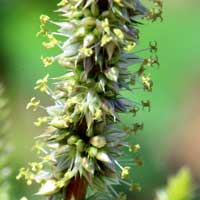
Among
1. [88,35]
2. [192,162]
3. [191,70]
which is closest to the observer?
[88,35]

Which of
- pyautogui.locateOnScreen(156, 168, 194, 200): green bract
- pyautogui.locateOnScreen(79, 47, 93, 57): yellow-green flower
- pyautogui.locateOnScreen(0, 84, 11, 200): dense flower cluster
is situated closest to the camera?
pyautogui.locateOnScreen(156, 168, 194, 200): green bract

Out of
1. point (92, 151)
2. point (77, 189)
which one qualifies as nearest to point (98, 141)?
point (92, 151)

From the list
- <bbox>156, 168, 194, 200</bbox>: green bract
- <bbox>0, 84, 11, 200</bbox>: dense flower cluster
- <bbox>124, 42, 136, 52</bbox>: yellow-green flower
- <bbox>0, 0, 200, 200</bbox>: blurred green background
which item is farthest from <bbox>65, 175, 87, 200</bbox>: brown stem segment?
<bbox>0, 0, 200, 200</bbox>: blurred green background

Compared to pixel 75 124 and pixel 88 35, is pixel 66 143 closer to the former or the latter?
pixel 75 124

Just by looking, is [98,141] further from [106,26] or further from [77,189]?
[106,26]

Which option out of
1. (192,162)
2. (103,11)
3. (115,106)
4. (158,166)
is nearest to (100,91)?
(115,106)

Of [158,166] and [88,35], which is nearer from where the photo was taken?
[88,35]

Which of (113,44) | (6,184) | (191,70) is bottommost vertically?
(191,70)

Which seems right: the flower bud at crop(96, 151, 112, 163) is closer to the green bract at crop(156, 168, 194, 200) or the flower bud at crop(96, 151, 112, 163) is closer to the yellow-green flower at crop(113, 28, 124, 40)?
the green bract at crop(156, 168, 194, 200)
